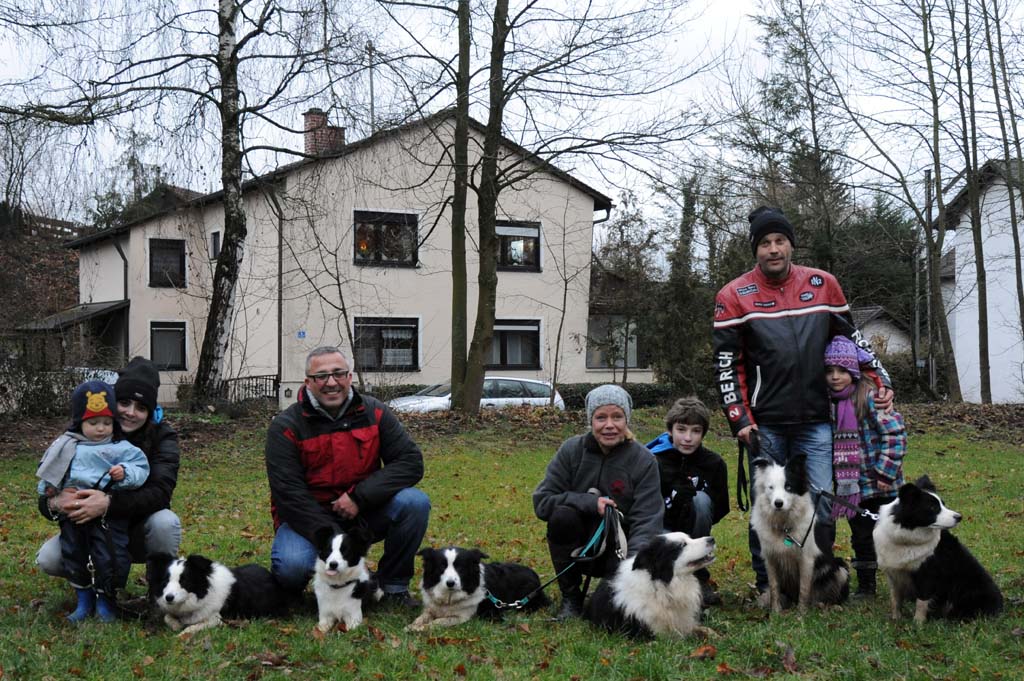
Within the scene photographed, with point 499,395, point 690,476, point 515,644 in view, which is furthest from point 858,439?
point 499,395

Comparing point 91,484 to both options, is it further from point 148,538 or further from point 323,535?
point 323,535

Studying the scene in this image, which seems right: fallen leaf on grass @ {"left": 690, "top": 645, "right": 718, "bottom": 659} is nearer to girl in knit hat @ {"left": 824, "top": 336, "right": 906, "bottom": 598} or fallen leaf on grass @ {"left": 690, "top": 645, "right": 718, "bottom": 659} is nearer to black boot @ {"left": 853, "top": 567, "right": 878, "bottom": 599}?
girl in knit hat @ {"left": 824, "top": 336, "right": 906, "bottom": 598}

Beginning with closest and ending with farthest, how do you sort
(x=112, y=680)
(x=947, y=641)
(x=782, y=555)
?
(x=112, y=680)
(x=947, y=641)
(x=782, y=555)

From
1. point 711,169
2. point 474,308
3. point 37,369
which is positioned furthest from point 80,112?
point 474,308

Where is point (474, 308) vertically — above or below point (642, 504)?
above

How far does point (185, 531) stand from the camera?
816 cm

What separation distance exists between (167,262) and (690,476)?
27.5m

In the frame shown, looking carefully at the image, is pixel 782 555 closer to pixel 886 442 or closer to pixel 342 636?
pixel 886 442

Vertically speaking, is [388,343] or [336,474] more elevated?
[388,343]

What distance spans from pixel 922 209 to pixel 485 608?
71.7 ft

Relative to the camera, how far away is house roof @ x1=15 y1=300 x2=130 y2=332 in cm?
1597

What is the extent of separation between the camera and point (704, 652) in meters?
4.45

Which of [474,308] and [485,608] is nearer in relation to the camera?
[485,608]

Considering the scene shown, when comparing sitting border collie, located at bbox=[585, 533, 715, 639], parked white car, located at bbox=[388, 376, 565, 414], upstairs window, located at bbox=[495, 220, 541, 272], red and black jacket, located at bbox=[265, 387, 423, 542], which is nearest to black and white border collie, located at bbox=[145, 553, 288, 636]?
red and black jacket, located at bbox=[265, 387, 423, 542]
